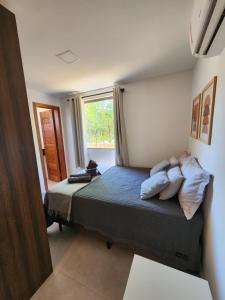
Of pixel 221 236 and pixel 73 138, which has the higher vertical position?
pixel 73 138

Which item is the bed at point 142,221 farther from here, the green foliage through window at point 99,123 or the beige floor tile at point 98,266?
the green foliage through window at point 99,123

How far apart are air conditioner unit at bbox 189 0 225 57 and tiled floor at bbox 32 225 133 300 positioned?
201 cm

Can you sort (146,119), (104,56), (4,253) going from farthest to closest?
(146,119) < (104,56) < (4,253)

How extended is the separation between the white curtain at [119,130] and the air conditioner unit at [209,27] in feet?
6.81

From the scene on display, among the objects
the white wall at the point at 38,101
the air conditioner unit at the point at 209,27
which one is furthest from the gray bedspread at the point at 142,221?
the white wall at the point at 38,101

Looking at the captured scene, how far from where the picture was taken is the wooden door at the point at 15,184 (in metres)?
1.02

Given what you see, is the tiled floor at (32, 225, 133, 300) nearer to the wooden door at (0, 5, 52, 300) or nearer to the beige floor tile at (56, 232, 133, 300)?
the beige floor tile at (56, 232, 133, 300)

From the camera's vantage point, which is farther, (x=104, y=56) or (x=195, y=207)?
(x=104, y=56)

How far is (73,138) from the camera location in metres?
3.71

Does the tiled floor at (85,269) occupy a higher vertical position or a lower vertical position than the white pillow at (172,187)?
lower

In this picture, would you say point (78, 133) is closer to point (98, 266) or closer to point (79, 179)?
point (79, 179)

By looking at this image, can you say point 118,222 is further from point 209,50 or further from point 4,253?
point 209,50

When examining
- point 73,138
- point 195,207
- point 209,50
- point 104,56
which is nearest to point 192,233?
point 195,207

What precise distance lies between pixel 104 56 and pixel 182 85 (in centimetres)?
155
